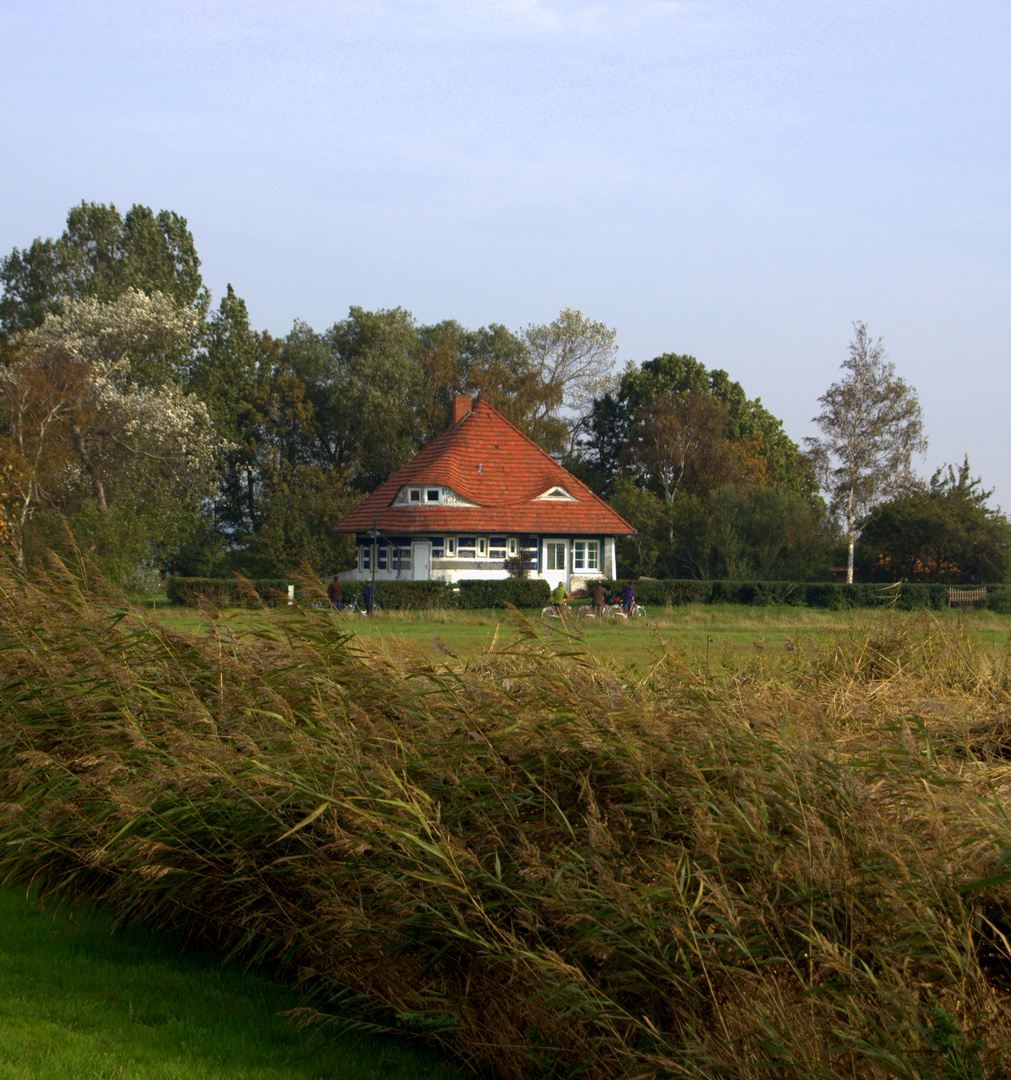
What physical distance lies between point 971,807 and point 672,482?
202 ft

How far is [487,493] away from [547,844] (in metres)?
44.4

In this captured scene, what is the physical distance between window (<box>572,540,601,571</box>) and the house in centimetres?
4

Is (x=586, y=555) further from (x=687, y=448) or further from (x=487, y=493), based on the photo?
(x=687, y=448)

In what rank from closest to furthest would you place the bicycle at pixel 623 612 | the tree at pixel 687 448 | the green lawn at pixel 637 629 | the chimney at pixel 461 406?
the green lawn at pixel 637 629 < the bicycle at pixel 623 612 < the chimney at pixel 461 406 < the tree at pixel 687 448

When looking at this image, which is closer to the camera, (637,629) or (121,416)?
(637,629)

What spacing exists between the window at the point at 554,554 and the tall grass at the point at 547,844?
4147cm

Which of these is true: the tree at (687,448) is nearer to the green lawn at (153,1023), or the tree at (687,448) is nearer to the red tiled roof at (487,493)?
the red tiled roof at (487,493)

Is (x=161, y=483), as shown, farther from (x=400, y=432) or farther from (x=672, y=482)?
(x=672, y=482)

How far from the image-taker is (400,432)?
6147cm

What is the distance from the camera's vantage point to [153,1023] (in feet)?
17.2

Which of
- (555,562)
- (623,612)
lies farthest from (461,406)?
(623,612)

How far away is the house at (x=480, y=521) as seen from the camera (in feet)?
156

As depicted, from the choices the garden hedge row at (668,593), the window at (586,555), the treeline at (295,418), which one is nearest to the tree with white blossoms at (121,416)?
the treeline at (295,418)

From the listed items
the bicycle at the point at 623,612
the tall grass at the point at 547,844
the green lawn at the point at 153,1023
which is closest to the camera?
the tall grass at the point at 547,844
